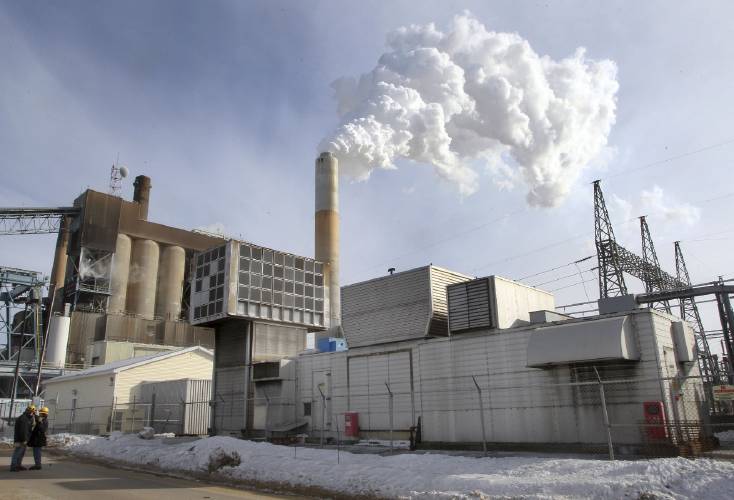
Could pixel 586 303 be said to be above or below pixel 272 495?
above

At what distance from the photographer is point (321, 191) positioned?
183ft

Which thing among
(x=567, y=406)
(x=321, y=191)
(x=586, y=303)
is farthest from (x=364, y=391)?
(x=321, y=191)

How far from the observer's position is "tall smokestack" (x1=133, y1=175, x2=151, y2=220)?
8512 centimetres

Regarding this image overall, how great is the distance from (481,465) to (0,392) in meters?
69.2

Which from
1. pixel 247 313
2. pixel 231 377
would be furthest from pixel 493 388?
pixel 231 377

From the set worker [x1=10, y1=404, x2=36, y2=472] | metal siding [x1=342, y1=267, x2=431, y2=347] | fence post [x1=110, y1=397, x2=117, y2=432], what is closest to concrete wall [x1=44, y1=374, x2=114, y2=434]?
fence post [x1=110, y1=397, x2=117, y2=432]

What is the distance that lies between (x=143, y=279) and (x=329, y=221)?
38449 millimetres

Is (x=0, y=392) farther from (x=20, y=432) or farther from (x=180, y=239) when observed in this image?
(x=20, y=432)

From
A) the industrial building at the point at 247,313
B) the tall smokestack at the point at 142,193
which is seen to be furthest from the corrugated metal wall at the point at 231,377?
the tall smokestack at the point at 142,193

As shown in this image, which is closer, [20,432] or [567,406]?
[20,432]

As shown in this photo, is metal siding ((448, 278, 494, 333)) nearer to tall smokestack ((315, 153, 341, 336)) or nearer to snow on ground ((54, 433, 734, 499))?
snow on ground ((54, 433, 734, 499))

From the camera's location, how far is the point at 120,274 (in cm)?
7694

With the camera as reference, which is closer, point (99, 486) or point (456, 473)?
point (456, 473)

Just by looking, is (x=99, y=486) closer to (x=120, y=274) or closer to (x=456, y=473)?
(x=456, y=473)
